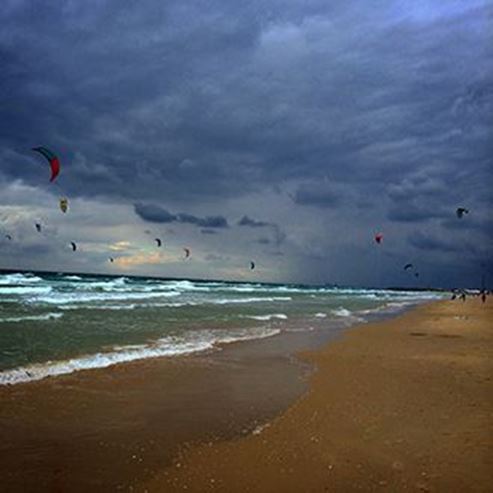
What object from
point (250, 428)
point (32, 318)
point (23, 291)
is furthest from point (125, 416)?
point (23, 291)

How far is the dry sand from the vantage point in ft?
17.0

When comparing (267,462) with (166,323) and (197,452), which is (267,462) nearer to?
(197,452)

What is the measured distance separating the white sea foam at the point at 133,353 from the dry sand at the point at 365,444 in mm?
4415

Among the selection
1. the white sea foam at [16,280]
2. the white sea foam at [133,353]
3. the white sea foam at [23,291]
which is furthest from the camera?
the white sea foam at [16,280]

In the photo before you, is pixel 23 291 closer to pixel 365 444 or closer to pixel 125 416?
pixel 125 416

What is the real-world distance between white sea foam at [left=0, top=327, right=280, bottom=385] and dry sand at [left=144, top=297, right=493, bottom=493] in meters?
4.42

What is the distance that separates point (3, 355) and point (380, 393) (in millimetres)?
8430

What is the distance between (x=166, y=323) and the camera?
20.4 m

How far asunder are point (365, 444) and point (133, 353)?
7.72 metres

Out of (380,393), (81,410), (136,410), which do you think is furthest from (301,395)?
(81,410)

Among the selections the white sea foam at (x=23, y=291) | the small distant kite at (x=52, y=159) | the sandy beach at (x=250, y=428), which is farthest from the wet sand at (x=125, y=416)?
the white sea foam at (x=23, y=291)

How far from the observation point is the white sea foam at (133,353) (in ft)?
32.8

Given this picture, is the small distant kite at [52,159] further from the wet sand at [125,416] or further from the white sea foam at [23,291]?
the white sea foam at [23,291]

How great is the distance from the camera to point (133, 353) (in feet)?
41.7
